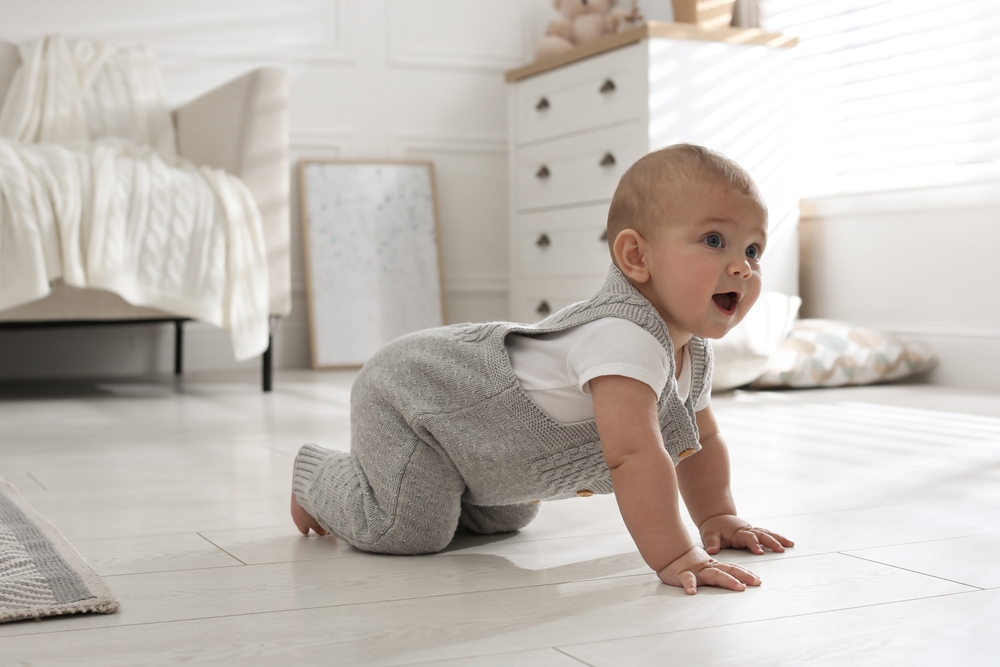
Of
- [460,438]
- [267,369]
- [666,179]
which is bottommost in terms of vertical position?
[267,369]

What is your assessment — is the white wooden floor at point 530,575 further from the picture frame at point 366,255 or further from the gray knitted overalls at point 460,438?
the picture frame at point 366,255

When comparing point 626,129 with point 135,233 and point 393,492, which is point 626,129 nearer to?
point 135,233

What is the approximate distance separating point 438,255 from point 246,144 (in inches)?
39.9

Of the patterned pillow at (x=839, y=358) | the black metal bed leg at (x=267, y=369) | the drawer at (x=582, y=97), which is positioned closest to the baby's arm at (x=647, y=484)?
Result: the patterned pillow at (x=839, y=358)

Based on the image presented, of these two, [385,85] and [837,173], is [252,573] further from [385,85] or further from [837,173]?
[385,85]

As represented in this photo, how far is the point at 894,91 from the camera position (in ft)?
8.91

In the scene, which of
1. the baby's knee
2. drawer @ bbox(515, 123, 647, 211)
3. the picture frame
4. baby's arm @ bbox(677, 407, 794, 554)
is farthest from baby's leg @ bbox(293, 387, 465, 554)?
the picture frame

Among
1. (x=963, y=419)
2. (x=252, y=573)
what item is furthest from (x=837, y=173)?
(x=252, y=573)

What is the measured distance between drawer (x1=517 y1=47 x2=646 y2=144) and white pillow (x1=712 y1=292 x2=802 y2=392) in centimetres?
70

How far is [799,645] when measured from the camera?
0.65 metres

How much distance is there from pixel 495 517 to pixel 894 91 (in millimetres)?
2174

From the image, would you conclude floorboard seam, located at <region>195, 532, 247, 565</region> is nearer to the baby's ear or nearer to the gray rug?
the gray rug

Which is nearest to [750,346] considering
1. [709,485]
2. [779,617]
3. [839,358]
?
[839,358]

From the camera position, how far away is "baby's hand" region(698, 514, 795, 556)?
905mm
